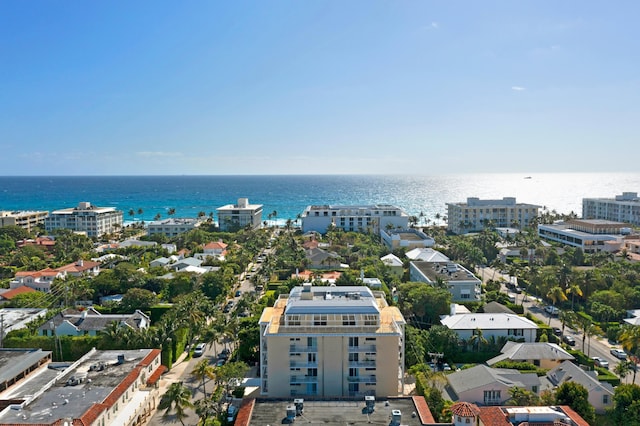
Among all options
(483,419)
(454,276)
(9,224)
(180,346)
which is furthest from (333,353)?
(9,224)

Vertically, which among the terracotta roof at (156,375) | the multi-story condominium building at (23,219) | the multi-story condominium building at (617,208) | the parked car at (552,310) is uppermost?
the multi-story condominium building at (617,208)

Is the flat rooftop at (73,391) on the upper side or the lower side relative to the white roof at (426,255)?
lower

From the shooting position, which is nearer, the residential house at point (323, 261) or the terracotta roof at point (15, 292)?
the terracotta roof at point (15, 292)

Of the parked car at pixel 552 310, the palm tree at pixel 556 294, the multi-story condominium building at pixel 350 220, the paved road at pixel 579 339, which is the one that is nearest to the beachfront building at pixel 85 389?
the paved road at pixel 579 339

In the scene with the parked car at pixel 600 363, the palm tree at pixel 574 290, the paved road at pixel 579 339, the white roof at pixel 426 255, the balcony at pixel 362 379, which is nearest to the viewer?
the balcony at pixel 362 379

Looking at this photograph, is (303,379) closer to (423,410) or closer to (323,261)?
(423,410)

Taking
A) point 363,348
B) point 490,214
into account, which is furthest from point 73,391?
point 490,214

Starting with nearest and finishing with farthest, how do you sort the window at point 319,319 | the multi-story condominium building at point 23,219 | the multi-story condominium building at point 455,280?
the window at point 319,319, the multi-story condominium building at point 455,280, the multi-story condominium building at point 23,219

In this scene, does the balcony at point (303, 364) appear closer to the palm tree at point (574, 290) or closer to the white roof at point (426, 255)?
the palm tree at point (574, 290)

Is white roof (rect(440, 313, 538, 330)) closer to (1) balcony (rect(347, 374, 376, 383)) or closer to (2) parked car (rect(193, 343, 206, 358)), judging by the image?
(1) balcony (rect(347, 374, 376, 383))
